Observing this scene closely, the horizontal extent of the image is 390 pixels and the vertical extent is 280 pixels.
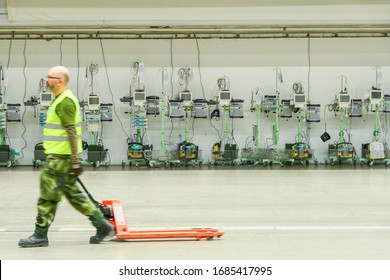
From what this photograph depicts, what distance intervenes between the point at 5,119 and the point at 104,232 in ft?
29.8

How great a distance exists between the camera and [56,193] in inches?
258

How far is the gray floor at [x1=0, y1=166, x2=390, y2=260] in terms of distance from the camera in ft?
22.1

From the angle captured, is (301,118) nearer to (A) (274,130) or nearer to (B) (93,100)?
(A) (274,130)

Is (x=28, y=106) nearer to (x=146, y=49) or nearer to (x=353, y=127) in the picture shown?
(x=146, y=49)

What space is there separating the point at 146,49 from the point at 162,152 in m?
2.75

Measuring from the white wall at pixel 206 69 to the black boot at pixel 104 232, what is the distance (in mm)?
9211

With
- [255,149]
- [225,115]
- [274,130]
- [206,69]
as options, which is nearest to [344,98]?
[274,130]

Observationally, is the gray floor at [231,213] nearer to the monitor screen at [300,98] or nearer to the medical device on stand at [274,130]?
the medical device on stand at [274,130]

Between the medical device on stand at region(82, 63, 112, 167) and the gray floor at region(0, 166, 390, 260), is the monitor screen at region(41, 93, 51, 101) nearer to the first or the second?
the medical device on stand at region(82, 63, 112, 167)

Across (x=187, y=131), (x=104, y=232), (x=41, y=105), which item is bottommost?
(x=104, y=232)

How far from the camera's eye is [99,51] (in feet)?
52.9

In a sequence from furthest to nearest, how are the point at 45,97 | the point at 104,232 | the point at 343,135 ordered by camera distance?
the point at 343,135
the point at 45,97
the point at 104,232

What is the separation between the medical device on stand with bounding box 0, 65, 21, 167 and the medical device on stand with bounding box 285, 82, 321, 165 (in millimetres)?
6743

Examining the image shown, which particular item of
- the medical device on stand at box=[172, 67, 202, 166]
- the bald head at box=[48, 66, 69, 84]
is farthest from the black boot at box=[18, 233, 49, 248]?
the medical device on stand at box=[172, 67, 202, 166]
